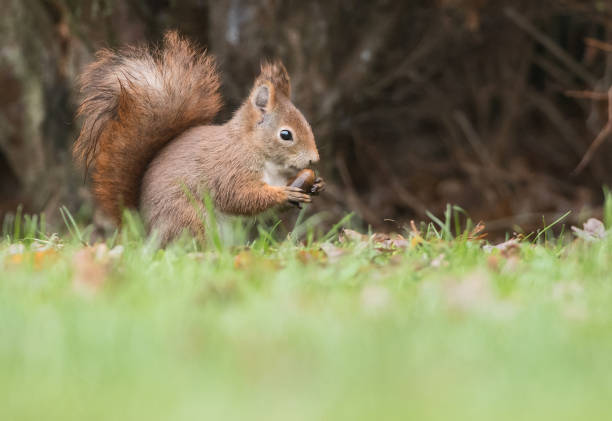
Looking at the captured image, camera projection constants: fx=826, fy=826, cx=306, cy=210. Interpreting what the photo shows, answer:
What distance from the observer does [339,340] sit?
145 cm

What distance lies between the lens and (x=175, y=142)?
3.26 meters

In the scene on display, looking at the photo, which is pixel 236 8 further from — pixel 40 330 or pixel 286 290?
pixel 40 330

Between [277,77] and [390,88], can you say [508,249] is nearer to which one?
[277,77]

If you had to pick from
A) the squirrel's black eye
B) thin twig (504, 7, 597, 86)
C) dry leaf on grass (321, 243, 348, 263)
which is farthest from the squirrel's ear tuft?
thin twig (504, 7, 597, 86)

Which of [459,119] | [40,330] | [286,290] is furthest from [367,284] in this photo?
[459,119]

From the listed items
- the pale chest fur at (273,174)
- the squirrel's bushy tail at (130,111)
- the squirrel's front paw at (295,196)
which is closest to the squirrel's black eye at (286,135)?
the pale chest fur at (273,174)

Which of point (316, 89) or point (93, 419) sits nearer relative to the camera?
point (93, 419)

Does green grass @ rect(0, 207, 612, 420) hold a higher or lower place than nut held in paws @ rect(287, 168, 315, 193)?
higher

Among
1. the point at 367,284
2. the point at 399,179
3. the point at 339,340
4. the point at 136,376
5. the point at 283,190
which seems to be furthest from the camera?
the point at 399,179

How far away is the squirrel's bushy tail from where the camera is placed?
3195 millimetres

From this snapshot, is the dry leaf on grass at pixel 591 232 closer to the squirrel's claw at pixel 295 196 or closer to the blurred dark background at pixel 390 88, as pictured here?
the blurred dark background at pixel 390 88

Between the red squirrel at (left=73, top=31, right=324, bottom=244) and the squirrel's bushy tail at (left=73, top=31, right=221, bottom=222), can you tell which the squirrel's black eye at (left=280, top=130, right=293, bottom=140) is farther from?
the squirrel's bushy tail at (left=73, top=31, right=221, bottom=222)

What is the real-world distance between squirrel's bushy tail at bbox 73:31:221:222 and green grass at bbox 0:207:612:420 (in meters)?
1.10

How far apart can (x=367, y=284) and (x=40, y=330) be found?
0.83 metres
